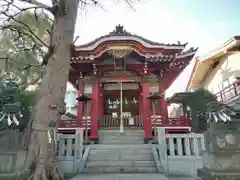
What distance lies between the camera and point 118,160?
20.6 ft

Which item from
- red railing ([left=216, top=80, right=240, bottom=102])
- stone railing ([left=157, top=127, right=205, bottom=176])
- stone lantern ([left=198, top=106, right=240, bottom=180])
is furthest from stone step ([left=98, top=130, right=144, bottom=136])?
red railing ([left=216, top=80, right=240, bottom=102])

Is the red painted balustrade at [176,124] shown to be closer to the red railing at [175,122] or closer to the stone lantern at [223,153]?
the red railing at [175,122]

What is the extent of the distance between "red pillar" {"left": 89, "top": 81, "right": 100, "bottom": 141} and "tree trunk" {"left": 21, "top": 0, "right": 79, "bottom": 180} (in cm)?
481

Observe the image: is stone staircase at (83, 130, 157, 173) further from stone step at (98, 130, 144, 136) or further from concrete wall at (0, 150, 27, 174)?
stone step at (98, 130, 144, 136)

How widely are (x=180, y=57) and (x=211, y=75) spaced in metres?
7.74

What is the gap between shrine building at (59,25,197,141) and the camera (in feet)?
32.5

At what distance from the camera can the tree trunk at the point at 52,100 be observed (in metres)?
4.37

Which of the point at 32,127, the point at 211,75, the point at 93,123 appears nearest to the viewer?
the point at 32,127

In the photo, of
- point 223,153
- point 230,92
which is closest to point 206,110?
point 223,153

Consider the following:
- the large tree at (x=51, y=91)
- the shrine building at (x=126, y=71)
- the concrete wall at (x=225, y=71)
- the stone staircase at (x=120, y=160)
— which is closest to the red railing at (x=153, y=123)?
the shrine building at (x=126, y=71)

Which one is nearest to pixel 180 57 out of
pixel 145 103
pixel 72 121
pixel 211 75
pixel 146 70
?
pixel 146 70

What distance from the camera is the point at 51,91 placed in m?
4.75

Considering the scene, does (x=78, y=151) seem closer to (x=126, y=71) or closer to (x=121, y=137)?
(x=121, y=137)

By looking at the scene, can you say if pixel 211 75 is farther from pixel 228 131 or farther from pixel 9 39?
pixel 9 39
